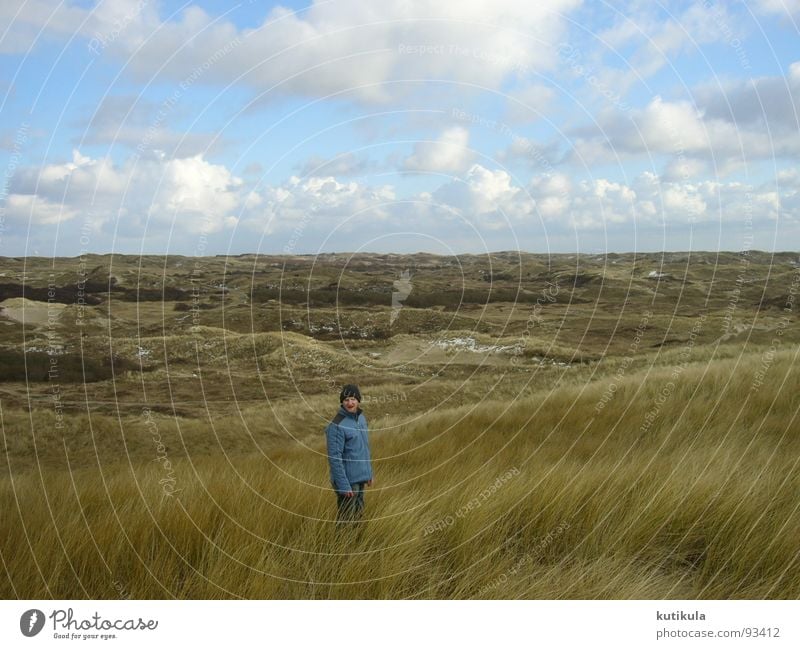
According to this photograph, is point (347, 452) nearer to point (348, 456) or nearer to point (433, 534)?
point (348, 456)

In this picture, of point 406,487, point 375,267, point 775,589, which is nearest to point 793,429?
point 775,589

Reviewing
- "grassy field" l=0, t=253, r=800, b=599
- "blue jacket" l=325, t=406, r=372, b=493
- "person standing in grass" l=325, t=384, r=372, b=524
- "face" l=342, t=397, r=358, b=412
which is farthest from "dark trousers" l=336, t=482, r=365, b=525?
"face" l=342, t=397, r=358, b=412

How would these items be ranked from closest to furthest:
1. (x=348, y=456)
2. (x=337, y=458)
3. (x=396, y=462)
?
(x=337, y=458)
(x=348, y=456)
(x=396, y=462)

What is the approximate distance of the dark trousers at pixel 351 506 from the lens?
603 centimetres

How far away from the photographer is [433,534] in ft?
19.5

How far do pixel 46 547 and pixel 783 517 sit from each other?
23.6 feet

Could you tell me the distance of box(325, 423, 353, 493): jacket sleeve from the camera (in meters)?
5.85

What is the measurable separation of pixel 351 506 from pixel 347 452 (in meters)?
0.55

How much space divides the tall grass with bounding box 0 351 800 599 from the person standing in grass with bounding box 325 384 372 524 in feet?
0.82

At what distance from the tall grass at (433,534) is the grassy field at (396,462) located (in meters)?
0.03

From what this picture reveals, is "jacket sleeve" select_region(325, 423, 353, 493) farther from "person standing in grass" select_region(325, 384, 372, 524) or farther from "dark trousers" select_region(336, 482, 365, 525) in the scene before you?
"dark trousers" select_region(336, 482, 365, 525)

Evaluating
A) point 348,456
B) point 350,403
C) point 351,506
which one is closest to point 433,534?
point 351,506

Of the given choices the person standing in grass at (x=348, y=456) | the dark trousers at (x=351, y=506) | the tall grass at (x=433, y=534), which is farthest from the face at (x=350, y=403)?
the tall grass at (x=433, y=534)

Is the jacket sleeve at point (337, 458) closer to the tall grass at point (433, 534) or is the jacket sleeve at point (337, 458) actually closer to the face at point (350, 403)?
the face at point (350, 403)
